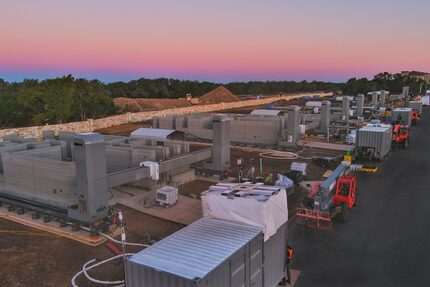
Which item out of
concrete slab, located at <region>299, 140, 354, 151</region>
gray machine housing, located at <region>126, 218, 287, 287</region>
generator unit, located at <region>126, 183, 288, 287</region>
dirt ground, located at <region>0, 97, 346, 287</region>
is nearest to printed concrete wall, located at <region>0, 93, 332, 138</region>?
dirt ground, located at <region>0, 97, 346, 287</region>

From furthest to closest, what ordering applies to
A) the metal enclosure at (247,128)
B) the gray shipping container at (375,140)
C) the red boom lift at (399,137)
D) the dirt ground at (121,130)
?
the dirt ground at (121,130) < the red boom lift at (399,137) < the metal enclosure at (247,128) < the gray shipping container at (375,140)

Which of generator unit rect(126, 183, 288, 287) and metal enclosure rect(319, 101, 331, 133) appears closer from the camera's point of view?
generator unit rect(126, 183, 288, 287)

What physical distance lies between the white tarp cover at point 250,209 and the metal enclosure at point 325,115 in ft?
129

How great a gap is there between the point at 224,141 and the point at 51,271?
15196 mm

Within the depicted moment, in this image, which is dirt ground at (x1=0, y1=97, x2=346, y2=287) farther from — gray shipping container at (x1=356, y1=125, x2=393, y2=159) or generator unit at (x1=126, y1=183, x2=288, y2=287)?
gray shipping container at (x1=356, y1=125, x2=393, y2=159)

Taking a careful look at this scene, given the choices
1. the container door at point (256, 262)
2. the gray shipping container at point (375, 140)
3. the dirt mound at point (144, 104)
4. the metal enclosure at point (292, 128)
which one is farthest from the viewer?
the dirt mound at point (144, 104)

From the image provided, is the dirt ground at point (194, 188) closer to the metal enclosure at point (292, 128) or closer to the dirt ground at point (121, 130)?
the metal enclosure at point (292, 128)

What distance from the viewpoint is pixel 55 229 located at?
1784 cm

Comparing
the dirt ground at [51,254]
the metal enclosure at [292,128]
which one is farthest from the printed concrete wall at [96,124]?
the metal enclosure at [292,128]

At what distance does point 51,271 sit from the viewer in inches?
550

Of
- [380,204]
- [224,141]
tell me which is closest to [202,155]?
[224,141]

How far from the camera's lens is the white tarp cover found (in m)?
11.0

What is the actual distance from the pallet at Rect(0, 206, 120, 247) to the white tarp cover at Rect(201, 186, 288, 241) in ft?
23.6

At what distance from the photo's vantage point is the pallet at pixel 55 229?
16653 millimetres
